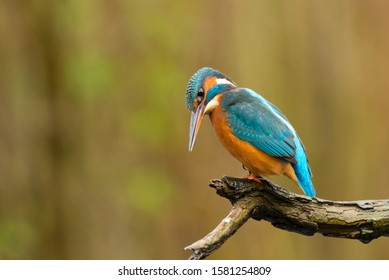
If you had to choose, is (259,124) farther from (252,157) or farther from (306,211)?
(306,211)

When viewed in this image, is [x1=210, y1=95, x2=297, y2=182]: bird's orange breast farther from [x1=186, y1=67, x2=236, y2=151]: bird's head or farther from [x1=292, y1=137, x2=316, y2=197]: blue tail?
[x1=186, y1=67, x2=236, y2=151]: bird's head

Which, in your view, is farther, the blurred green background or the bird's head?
the blurred green background

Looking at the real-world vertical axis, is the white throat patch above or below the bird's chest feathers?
above

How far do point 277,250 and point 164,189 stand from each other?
1.06 metres

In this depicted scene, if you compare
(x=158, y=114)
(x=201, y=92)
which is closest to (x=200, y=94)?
(x=201, y=92)

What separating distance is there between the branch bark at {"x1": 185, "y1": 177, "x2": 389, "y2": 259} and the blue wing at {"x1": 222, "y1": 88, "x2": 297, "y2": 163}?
0.15 m

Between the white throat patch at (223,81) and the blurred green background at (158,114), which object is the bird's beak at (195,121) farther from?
the blurred green background at (158,114)

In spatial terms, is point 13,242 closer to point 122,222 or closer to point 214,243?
point 122,222

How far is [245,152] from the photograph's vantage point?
2803 millimetres

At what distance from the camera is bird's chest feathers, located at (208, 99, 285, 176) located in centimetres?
276

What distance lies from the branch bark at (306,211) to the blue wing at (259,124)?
152 millimetres

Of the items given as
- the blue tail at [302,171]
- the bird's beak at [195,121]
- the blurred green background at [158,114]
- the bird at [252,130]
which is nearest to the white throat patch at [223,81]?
the bird at [252,130]

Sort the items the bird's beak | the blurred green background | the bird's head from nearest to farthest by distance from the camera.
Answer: the bird's beak → the bird's head → the blurred green background

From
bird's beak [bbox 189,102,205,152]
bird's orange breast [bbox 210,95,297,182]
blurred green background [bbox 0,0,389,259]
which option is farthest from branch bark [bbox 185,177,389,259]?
blurred green background [bbox 0,0,389,259]
